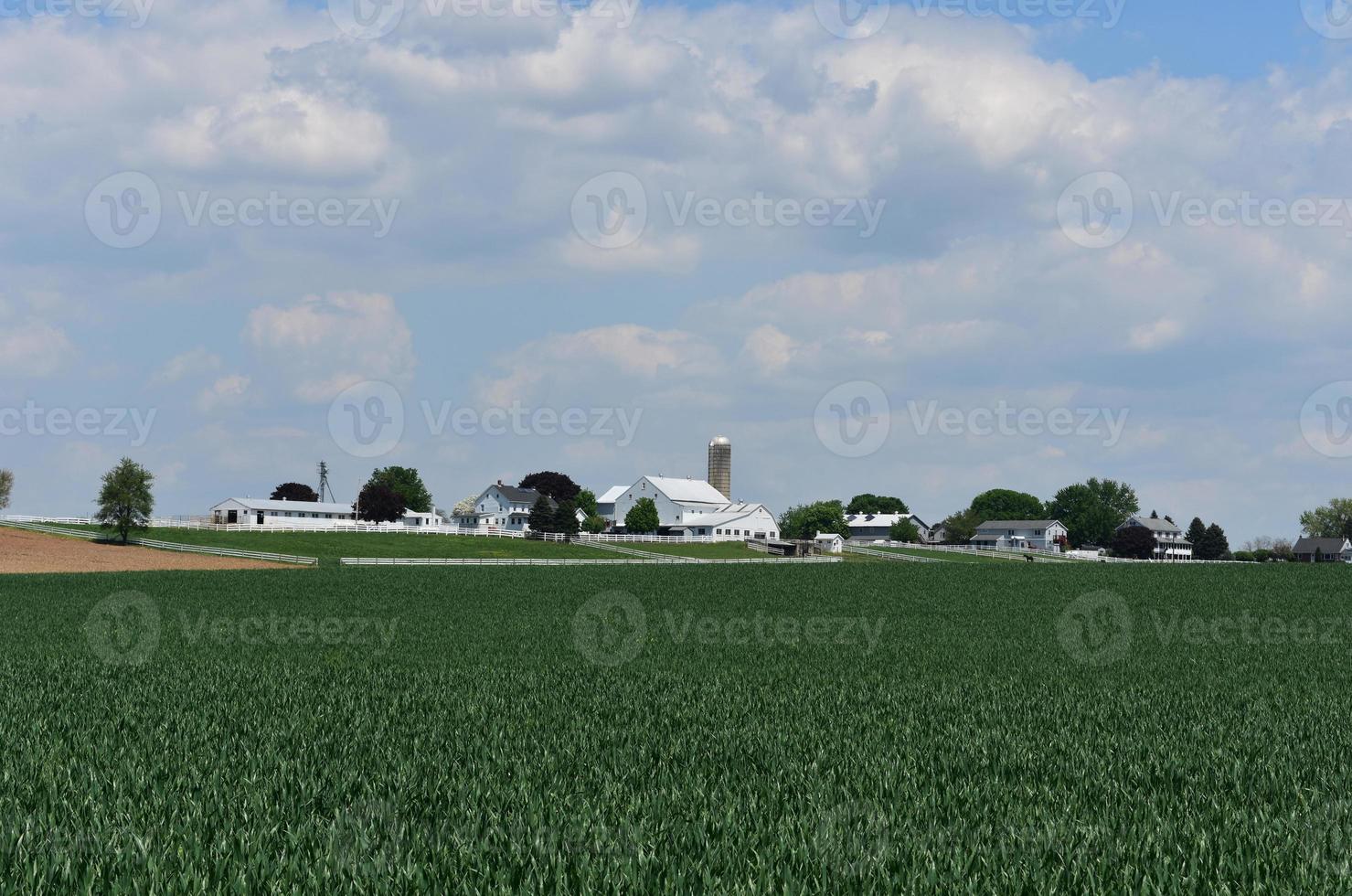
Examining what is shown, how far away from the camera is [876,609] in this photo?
44219mm

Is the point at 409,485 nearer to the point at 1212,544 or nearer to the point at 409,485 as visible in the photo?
the point at 409,485

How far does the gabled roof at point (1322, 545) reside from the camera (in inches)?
7101

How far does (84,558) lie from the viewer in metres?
76.9

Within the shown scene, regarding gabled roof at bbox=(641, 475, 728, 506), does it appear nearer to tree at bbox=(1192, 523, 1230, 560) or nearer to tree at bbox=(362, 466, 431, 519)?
tree at bbox=(362, 466, 431, 519)

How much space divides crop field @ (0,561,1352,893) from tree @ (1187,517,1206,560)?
581ft

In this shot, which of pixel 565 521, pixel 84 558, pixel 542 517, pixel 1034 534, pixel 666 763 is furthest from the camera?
pixel 1034 534

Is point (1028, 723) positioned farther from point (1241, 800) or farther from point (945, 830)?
point (945, 830)

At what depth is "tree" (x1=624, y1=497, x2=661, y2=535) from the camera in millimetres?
159250

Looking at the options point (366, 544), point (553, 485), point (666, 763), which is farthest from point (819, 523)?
point (666, 763)

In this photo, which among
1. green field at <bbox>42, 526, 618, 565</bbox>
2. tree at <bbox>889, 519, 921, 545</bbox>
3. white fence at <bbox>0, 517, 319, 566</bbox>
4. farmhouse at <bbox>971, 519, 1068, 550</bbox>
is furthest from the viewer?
farmhouse at <bbox>971, 519, 1068, 550</bbox>

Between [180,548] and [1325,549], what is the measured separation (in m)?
170

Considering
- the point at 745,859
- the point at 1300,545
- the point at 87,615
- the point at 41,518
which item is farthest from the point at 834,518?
the point at 745,859

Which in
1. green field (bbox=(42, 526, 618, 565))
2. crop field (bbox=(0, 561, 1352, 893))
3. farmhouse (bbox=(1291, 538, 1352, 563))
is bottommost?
crop field (bbox=(0, 561, 1352, 893))

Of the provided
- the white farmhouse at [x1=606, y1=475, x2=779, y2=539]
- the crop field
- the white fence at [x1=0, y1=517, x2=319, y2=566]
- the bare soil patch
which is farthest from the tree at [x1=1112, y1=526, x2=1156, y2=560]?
the crop field
